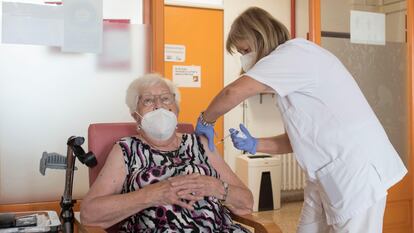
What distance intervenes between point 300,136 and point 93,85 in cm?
112

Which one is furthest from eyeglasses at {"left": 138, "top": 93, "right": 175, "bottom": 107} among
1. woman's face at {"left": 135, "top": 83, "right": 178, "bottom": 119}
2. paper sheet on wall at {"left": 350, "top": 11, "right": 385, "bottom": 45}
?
paper sheet on wall at {"left": 350, "top": 11, "right": 385, "bottom": 45}

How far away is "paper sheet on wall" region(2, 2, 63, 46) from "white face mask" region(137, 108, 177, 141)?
74 cm

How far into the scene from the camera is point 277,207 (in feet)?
14.2

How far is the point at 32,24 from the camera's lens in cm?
213

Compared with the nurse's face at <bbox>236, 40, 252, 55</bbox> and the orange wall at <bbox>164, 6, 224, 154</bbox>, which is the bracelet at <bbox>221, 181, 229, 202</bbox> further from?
the orange wall at <bbox>164, 6, 224, 154</bbox>

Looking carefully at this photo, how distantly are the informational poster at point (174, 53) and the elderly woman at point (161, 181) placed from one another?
2240mm

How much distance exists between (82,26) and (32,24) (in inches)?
9.2

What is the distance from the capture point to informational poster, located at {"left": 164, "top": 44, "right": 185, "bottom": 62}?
4.13 m

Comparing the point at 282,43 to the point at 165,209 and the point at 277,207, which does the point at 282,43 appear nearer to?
the point at 165,209

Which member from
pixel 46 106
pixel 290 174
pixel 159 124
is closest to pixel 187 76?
pixel 290 174

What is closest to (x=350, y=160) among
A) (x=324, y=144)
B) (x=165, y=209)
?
(x=324, y=144)

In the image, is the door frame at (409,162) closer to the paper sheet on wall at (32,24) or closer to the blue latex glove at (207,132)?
the blue latex glove at (207,132)

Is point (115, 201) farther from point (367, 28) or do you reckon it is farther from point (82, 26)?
point (367, 28)

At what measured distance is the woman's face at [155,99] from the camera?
185 cm
